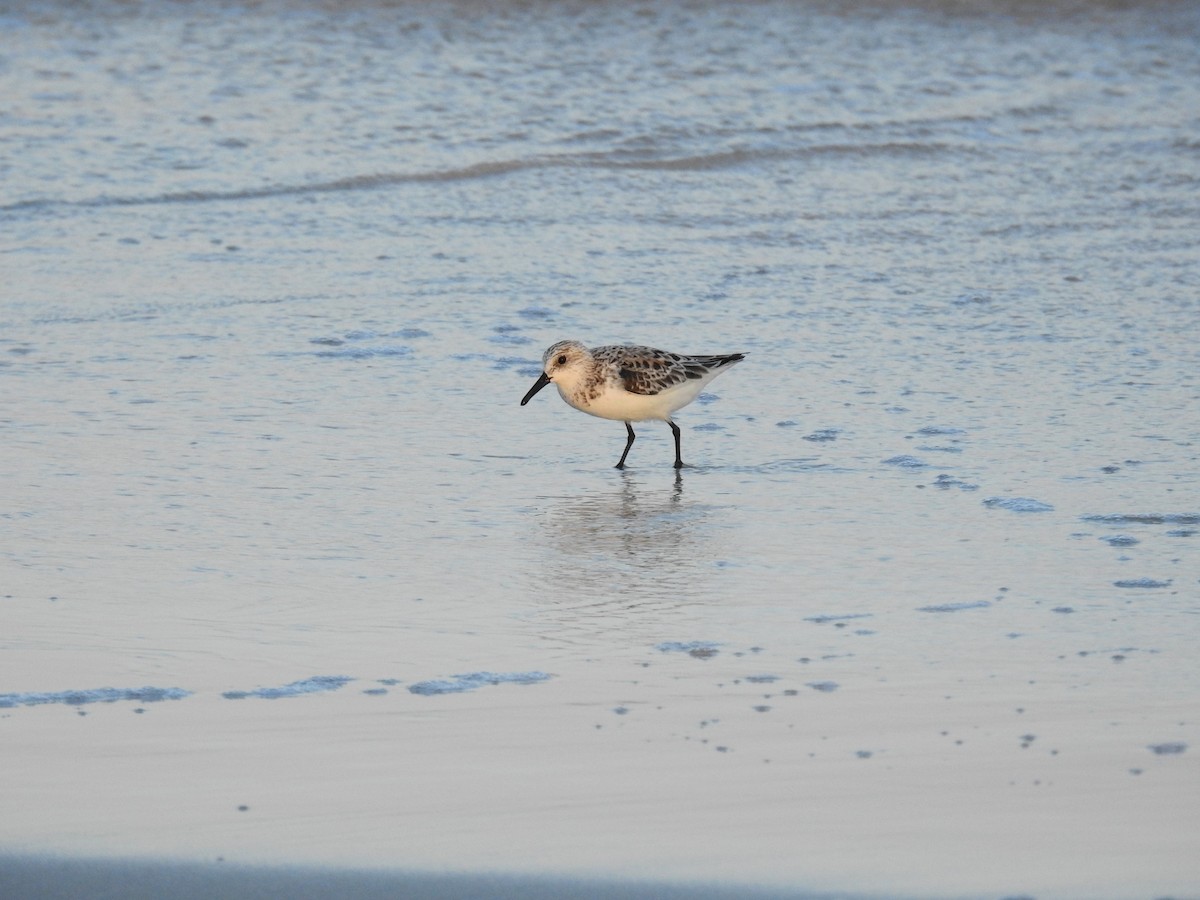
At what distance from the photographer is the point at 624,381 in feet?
23.9

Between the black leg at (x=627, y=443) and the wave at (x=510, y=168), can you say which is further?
the wave at (x=510, y=168)

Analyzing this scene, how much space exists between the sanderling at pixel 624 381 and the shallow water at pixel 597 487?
210 mm

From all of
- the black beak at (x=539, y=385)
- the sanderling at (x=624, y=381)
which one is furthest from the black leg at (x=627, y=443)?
the black beak at (x=539, y=385)

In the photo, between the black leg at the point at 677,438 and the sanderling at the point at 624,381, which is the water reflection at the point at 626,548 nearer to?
the black leg at the point at 677,438

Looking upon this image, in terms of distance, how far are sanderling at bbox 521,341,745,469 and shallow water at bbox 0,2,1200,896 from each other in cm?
21

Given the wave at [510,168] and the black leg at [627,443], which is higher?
the wave at [510,168]

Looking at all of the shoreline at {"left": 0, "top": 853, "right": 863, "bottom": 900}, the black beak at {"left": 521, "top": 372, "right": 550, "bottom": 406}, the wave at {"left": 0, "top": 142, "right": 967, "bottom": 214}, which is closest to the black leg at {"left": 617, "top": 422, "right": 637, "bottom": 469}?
the black beak at {"left": 521, "top": 372, "right": 550, "bottom": 406}

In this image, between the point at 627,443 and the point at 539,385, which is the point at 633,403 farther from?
the point at 539,385

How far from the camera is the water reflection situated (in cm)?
554

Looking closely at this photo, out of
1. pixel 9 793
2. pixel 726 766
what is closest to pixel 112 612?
pixel 9 793

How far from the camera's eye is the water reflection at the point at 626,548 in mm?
5535

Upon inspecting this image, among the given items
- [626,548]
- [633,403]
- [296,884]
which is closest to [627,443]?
[633,403]

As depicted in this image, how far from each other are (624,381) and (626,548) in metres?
1.31

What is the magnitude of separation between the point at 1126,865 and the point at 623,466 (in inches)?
147
